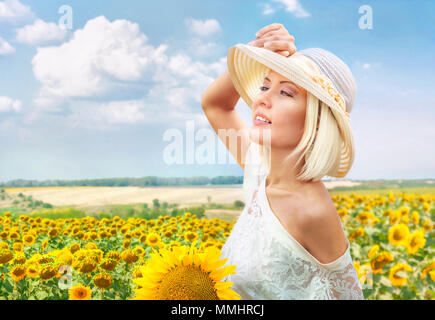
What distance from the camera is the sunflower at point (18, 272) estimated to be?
46.7 inches

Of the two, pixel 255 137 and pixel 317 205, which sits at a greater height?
pixel 255 137

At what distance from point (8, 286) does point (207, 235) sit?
899 millimetres

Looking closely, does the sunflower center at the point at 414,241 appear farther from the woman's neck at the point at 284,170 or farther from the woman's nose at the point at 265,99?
the woman's nose at the point at 265,99

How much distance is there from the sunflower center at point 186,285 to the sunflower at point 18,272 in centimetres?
60

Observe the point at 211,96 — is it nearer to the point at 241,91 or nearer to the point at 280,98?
the point at 241,91

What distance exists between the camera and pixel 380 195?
366cm

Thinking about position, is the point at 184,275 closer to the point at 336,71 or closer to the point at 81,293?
the point at 81,293

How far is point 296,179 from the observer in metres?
1.20

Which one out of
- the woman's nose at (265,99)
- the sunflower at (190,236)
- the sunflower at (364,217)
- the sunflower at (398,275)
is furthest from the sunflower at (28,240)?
the sunflower at (364,217)

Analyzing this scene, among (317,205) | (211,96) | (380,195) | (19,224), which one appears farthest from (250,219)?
(380,195)

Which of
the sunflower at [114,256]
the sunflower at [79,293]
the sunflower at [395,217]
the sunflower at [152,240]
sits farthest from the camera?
the sunflower at [395,217]

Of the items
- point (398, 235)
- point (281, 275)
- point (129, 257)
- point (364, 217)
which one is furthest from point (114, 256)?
point (364, 217)

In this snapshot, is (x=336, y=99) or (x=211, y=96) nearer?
(x=336, y=99)

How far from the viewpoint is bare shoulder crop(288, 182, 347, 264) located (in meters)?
1.09
